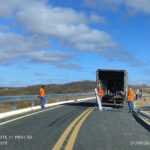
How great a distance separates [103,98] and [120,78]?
2.12m

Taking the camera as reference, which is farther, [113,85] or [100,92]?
[113,85]

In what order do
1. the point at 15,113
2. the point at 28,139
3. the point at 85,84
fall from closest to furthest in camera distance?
the point at 28,139 < the point at 15,113 < the point at 85,84

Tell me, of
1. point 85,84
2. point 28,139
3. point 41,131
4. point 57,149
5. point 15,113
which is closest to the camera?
point 57,149

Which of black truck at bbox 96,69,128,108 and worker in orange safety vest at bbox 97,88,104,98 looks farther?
black truck at bbox 96,69,128,108

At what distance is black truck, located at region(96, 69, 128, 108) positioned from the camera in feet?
115

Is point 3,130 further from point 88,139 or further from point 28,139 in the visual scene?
point 88,139

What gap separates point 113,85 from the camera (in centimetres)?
3672

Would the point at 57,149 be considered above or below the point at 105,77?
below

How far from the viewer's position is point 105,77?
1428 inches

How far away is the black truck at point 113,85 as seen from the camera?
3512cm

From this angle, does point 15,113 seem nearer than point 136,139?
No

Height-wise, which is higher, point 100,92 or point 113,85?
point 113,85

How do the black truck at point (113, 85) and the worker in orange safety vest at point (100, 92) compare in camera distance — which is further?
the black truck at point (113, 85)

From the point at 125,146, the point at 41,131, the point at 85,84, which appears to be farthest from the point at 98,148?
the point at 85,84
